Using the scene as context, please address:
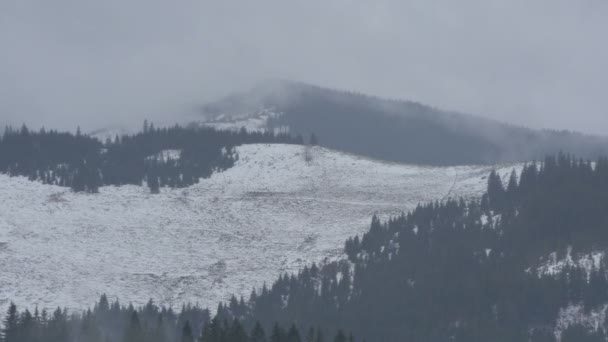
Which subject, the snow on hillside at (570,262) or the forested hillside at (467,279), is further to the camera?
the snow on hillside at (570,262)

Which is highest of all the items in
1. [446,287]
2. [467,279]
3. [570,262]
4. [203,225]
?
[203,225]

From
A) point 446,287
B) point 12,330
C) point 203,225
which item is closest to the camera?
point 12,330

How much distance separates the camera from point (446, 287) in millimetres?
138375

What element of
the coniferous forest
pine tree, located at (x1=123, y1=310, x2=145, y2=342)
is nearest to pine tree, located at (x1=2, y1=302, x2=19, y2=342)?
the coniferous forest

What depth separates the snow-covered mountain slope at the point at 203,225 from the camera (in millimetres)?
141125

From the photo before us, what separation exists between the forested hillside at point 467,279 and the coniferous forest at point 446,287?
0.15 meters

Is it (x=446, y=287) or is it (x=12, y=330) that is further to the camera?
(x=446, y=287)

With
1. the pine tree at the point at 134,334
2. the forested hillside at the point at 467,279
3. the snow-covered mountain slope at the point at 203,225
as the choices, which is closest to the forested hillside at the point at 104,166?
the snow-covered mountain slope at the point at 203,225

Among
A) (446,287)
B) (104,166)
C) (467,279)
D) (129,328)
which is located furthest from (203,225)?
(129,328)

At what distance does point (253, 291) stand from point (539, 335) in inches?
1176

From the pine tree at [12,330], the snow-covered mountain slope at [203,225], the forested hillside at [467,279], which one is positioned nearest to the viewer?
the pine tree at [12,330]

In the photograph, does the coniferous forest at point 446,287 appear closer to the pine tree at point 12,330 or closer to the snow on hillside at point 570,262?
the snow on hillside at point 570,262

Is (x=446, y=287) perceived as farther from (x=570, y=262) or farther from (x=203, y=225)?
(x=203, y=225)

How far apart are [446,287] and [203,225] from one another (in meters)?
38.6
